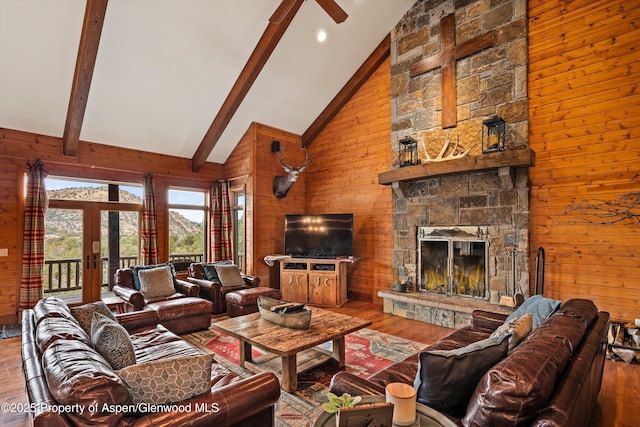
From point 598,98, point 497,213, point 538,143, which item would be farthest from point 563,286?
point 598,98

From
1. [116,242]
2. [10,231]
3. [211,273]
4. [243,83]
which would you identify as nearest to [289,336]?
[211,273]

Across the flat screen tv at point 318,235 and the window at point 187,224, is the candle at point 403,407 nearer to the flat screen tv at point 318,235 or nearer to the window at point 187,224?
the flat screen tv at point 318,235

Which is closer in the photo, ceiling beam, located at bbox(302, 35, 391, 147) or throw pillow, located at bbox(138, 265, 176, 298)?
throw pillow, located at bbox(138, 265, 176, 298)

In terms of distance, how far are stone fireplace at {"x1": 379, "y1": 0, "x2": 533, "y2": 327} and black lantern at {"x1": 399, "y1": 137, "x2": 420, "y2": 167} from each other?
0.10 metres

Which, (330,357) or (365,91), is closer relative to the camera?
(330,357)

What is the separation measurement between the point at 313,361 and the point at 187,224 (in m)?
4.71

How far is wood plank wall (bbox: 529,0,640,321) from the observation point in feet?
11.6

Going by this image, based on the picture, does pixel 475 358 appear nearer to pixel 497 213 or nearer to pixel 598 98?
pixel 497 213

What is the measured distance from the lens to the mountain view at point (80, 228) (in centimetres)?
533

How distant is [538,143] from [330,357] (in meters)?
3.75

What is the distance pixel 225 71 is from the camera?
5203mm

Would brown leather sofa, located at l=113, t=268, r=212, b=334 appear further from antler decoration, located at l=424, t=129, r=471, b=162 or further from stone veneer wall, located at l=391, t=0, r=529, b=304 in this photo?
antler decoration, located at l=424, t=129, r=471, b=162

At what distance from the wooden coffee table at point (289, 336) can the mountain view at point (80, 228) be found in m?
3.91

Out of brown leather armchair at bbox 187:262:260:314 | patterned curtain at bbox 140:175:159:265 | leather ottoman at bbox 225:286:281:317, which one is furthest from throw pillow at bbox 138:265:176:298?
patterned curtain at bbox 140:175:159:265
